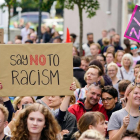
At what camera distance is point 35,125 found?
563 cm

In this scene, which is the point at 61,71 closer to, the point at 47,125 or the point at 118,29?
the point at 47,125

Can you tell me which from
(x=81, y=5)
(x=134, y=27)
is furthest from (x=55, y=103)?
(x=81, y=5)

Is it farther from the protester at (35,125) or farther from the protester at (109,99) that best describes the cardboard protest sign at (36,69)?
the protester at (109,99)

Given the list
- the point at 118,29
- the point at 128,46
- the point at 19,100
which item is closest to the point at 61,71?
the point at 19,100

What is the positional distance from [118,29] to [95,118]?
17.9m

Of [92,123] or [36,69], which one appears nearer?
[92,123]

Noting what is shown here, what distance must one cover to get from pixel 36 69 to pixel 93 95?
5.18ft

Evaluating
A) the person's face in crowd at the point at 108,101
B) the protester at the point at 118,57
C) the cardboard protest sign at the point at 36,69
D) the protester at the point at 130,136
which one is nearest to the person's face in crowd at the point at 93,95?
the person's face in crowd at the point at 108,101

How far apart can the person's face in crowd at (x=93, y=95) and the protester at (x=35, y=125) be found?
73.0 inches

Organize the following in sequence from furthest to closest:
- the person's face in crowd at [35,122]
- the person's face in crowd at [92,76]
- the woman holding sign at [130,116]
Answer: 1. the person's face in crowd at [92,76]
2. the woman holding sign at [130,116]
3. the person's face in crowd at [35,122]

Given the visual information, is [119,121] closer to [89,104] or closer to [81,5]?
[89,104]

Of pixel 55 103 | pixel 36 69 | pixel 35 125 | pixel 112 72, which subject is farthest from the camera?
pixel 112 72

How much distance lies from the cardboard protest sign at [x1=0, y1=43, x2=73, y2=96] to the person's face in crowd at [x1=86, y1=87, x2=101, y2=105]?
4.71 ft

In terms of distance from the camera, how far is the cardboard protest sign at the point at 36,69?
6270 mm
